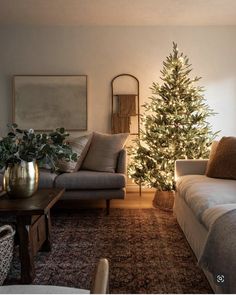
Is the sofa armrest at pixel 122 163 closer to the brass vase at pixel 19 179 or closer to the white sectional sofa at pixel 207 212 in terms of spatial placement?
the white sectional sofa at pixel 207 212

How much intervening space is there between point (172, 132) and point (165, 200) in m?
0.83

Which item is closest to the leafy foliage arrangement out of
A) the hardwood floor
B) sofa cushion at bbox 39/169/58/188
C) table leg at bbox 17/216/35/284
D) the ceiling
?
table leg at bbox 17/216/35/284

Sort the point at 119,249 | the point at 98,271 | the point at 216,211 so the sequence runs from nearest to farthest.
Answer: the point at 98,271 → the point at 216,211 → the point at 119,249

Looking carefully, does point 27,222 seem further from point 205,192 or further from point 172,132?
point 172,132

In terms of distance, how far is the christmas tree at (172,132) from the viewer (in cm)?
352

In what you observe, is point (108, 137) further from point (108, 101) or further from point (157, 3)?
point (157, 3)

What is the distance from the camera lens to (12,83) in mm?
4355

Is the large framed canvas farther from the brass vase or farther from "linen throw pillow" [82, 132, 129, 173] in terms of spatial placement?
the brass vase

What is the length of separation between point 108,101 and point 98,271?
3875mm

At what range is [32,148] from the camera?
6.95 feet

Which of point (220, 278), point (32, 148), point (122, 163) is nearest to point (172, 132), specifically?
point (122, 163)

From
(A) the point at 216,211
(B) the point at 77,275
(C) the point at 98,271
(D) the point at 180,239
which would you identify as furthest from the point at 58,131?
(C) the point at 98,271

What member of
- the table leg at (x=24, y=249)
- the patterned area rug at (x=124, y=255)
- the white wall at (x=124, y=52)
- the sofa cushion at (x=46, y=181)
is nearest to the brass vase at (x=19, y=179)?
the table leg at (x=24, y=249)

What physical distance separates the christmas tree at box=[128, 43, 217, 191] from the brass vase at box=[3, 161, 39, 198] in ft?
5.80
